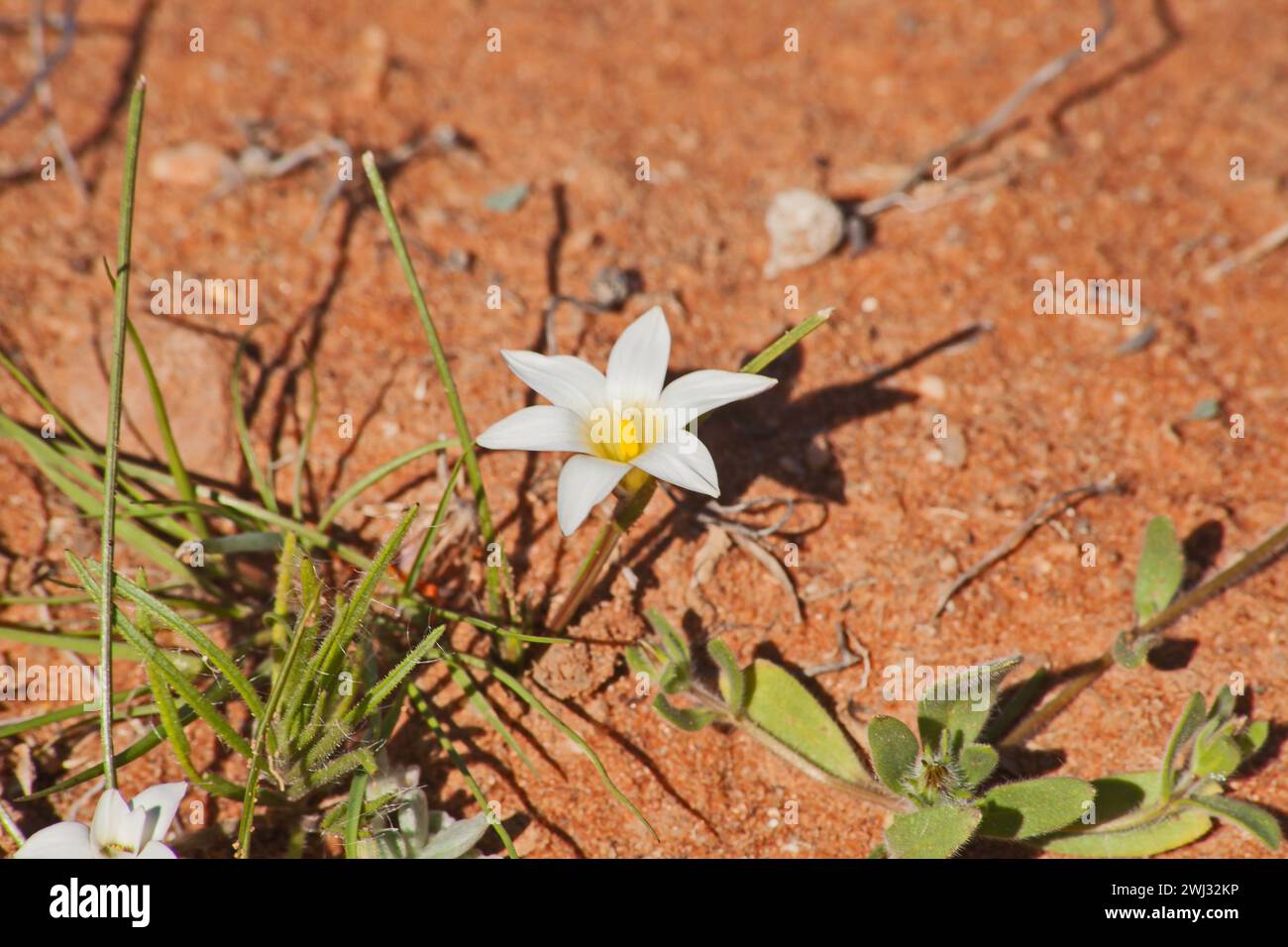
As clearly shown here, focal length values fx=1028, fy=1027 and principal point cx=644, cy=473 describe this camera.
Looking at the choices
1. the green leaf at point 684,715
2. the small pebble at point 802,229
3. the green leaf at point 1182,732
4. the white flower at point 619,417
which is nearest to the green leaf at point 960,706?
the green leaf at point 1182,732

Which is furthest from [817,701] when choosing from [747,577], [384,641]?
[384,641]

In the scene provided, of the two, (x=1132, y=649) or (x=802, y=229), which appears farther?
(x=802, y=229)

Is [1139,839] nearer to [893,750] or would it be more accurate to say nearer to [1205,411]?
[893,750]

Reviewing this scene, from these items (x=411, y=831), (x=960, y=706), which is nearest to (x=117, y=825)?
(x=411, y=831)

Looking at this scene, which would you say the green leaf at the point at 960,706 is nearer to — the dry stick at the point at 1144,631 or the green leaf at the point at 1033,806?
the green leaf at the point at 1033,806

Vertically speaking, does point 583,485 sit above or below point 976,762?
above
